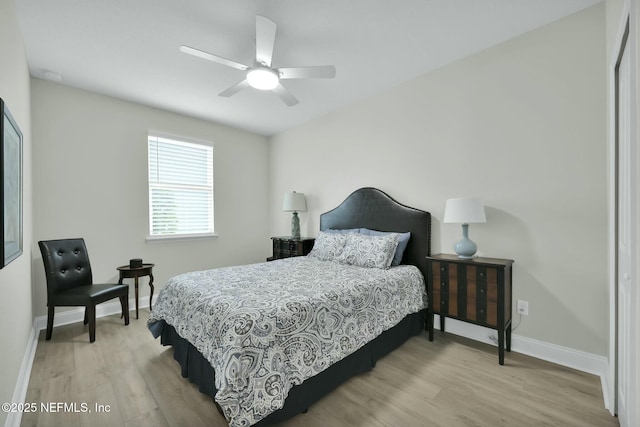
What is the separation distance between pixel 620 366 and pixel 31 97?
5423 mm

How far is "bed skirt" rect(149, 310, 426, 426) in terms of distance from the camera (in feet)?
5.49

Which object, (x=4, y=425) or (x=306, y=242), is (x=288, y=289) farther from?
(x=306, y=242)

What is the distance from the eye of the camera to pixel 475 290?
7.97 feet

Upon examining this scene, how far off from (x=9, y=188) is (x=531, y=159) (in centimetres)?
373

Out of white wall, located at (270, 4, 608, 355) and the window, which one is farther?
the window

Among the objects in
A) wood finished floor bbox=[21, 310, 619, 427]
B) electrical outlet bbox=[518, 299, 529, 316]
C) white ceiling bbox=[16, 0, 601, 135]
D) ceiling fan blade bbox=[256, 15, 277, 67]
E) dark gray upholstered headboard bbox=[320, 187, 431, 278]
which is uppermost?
white ceiling bbox=[16, 0, 601, 135]

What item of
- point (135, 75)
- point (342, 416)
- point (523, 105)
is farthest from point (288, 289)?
point (135, 75)

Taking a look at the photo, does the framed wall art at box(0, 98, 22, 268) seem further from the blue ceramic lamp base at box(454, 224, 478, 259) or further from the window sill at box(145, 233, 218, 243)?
the blue ceramic lamp base at box(454, 224, 478, 259)

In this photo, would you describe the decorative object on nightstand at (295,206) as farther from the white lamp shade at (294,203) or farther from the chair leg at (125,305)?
the chair leg at (125,305)

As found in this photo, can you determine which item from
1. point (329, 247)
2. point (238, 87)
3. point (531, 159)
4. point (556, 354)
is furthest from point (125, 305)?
point (531, 159)

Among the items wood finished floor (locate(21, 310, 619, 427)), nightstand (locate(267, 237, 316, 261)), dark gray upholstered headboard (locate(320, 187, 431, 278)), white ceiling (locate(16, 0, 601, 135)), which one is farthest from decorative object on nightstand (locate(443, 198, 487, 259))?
nightstand (locate(267, 237, 316, 261))

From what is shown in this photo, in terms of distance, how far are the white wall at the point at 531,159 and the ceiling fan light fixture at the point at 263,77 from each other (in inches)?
62.5

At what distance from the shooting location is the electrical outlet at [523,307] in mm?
A: 2445

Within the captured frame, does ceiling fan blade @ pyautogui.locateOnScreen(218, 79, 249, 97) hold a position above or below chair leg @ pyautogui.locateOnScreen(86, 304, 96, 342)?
above
